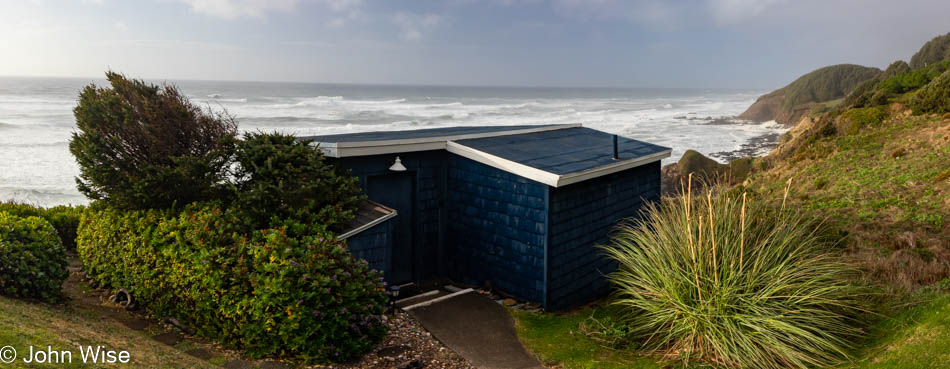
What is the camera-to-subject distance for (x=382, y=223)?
316 inches

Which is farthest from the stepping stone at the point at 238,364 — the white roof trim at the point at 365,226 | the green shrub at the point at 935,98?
the green shrub at the point at 935,98

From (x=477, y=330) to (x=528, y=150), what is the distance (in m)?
3.50

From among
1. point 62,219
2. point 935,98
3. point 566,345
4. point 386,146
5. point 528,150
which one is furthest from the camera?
point 935,98

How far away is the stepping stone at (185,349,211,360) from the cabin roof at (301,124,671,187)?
3082 mm

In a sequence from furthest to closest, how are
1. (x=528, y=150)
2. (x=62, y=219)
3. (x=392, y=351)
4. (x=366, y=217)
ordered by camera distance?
1. (x=62, y=219)
2. (x=528, y=150)
3. (x=366, y=217)
4. (x=392, y=351)

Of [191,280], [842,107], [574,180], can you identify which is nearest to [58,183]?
[191,280]

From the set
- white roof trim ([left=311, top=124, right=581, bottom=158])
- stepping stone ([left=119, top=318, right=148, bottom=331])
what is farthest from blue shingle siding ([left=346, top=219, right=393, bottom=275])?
stepping stone ([left=119, top=318, right=148, bottom=331])

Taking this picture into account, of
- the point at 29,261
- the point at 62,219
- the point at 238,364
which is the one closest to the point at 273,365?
the point at 238,364

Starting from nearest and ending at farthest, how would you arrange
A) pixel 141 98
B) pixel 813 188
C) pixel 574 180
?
pixel 141 98 → pixel 574 180 → pixel 813 188

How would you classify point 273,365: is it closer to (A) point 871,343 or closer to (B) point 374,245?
(B) point 374,245

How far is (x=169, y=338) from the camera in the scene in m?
6.75

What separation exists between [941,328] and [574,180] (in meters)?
4.44

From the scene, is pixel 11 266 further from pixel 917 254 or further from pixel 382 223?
pixel 917 254

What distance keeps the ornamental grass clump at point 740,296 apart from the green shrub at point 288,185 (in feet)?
13.0
